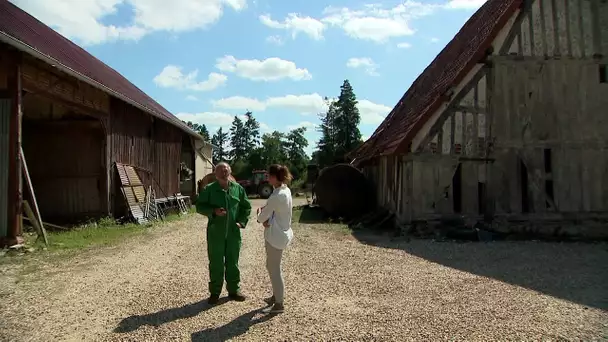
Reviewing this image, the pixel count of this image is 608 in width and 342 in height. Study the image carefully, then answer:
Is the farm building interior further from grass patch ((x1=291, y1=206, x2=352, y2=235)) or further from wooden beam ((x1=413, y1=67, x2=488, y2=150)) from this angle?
wooden beam ((x1=413, y1=67, x2=488, y2=150))

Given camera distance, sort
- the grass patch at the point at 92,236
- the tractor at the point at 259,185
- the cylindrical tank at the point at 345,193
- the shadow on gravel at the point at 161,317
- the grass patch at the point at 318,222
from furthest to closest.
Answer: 1. the tractor at the point at 259,185
2. the cylindrical tank at the point at 345,193
3. the grass patch at the point at 318,222
4. the grass patch at the point at 92,236
5. the shadow on gravel at the point at 161,317

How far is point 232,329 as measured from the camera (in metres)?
4.71

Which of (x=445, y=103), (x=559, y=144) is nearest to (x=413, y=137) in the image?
(x=445, y=103)

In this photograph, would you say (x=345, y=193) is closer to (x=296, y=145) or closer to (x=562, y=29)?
(x=562, y=29)

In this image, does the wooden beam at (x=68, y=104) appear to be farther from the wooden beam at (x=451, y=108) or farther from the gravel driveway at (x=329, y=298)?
the wooden beam at (x=451, y=108)

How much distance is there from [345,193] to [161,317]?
11.5 meters

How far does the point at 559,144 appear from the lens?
12312 millimetres

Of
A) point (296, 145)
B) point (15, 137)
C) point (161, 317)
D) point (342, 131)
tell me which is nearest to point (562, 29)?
point (161, 317)

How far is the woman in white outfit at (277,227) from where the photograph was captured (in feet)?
16.9

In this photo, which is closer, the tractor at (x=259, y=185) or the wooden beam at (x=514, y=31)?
the wooden beam at (x=514, y=31)

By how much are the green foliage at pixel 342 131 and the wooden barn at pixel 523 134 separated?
141 ft

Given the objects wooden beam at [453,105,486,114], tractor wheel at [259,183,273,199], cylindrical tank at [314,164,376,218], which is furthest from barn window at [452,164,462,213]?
tractor wheel at [259,183,273,199]

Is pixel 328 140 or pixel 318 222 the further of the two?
pixel 328 140

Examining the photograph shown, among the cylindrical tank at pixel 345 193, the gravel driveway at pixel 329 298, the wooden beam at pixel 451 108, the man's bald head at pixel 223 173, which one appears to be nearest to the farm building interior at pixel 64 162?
the gravel driveway at pixel 329 298
